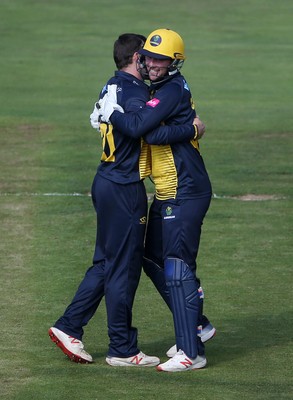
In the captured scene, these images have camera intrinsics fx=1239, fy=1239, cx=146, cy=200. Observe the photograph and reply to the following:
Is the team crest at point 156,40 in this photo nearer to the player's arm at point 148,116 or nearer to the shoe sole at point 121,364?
the player's arm at point 148,116

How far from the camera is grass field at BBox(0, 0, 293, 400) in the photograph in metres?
7.97

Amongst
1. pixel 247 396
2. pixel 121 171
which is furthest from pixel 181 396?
pixel 121 171

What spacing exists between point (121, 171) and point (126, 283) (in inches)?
29.1

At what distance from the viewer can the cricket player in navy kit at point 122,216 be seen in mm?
8070

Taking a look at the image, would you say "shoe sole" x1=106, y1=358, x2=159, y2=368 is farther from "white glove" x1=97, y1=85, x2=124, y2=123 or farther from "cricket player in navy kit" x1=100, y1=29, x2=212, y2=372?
"white glove" x1=97, y1=85, x2=124, y2=123

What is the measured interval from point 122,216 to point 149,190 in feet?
19.4

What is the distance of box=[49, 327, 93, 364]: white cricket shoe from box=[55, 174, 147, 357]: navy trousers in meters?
0.06

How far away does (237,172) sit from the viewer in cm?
1520

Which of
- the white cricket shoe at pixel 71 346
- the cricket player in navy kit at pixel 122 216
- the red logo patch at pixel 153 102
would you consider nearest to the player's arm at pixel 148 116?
the red logo patch at pixel 153 102

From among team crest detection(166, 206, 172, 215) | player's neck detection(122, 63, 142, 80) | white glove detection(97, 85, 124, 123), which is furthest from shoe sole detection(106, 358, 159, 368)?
player's neck detection(122, 63, 142, 80)

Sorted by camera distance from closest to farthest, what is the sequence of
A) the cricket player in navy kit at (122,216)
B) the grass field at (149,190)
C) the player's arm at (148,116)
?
1. the player's arm at (148,116)
2. the grass field at (149,190)
3. the cricket player in navy kit at (122,216)

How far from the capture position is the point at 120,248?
8.11 m

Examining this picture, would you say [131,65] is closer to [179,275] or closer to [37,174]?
[179,275]

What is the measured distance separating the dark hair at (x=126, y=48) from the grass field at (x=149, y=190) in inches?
78.8
